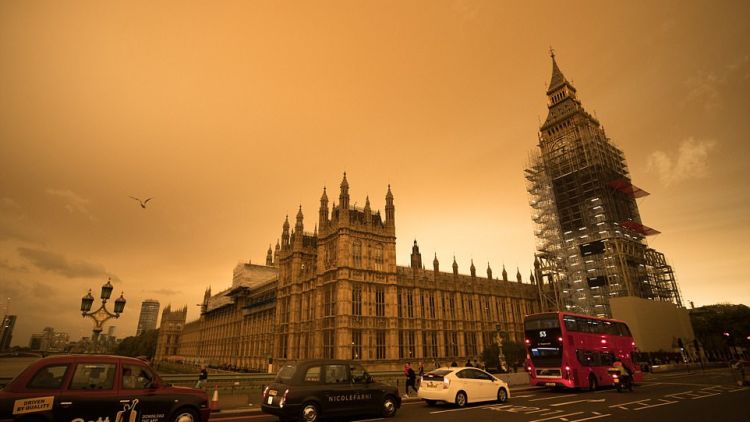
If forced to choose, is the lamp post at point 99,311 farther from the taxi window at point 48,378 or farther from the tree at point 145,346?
the tree at point 145,346

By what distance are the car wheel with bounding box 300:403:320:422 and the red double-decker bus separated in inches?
595

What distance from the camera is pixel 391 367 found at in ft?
129

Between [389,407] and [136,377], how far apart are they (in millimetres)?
8275

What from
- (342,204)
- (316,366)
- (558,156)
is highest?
(558,156)

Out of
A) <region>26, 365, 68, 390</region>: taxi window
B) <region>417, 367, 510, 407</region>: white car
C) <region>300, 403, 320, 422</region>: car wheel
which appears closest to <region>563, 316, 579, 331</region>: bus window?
<region>417, 367, 510, 407</region>: white car

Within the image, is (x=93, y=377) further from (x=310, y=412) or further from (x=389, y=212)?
(x=389, y=212)

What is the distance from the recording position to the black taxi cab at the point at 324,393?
36.8ft

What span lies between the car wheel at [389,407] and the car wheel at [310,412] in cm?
275

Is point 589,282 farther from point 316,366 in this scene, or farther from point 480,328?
point 316,366

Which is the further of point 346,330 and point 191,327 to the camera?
point 191,327

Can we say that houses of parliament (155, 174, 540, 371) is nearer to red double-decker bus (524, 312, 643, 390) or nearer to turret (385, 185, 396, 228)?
turret (385, 185, 396, 228)

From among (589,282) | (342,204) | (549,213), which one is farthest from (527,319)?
(549,213)

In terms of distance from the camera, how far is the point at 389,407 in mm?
13430

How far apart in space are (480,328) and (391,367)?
667 inches
